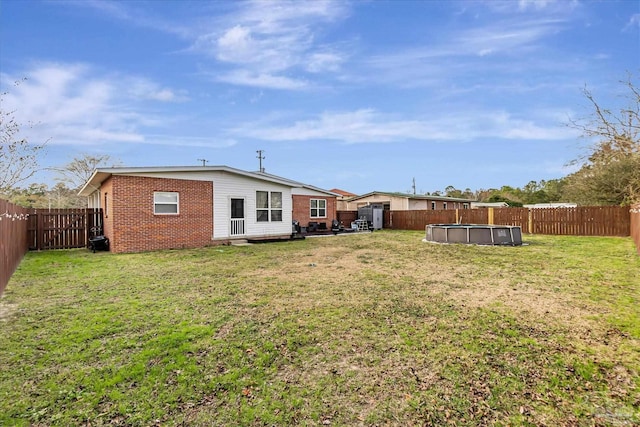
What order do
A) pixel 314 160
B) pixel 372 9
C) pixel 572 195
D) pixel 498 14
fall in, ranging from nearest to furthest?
pixel 498 14
pixel 372 9
pixel 572 195
pixel 314 160

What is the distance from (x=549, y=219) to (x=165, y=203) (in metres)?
20.5

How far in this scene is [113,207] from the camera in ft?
36.8

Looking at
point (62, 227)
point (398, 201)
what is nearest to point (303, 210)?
point (398, 201)

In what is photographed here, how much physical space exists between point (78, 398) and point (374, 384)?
248 centimetres

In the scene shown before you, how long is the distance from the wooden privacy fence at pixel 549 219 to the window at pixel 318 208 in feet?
21.0

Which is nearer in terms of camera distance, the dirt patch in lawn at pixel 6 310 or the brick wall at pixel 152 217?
the dirt patch in lawn at pixel 6 310

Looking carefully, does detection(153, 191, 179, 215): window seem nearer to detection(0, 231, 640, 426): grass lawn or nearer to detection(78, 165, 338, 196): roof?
detection(78, 165, 338, 196): roof

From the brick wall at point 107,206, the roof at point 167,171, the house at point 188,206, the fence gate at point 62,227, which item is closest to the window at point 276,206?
the house at point 188,206

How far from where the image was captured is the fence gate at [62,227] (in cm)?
1218

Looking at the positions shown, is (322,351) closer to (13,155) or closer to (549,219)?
(13,155)

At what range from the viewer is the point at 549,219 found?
721 inches

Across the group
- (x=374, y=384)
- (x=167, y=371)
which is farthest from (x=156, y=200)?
(x=374, y=384)

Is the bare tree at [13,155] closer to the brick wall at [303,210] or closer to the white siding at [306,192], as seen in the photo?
the white siding at [306,192]

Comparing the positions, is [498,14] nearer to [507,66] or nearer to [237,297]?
[507,66]
